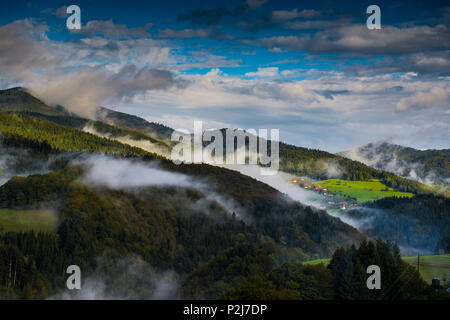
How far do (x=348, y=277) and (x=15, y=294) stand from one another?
120125mm

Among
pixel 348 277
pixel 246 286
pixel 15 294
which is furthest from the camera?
pixel 15 294

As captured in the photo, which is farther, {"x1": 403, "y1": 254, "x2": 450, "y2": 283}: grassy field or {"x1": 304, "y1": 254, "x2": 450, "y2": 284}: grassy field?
{"x1": 403, "y1": 254, "x2": 450, "y2": 283}: grassy field

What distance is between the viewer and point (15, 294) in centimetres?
17188

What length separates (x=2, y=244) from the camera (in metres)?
189

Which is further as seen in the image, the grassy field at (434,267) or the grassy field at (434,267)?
the grassy field at (434,267)

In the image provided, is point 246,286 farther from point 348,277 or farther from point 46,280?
point 46,280
